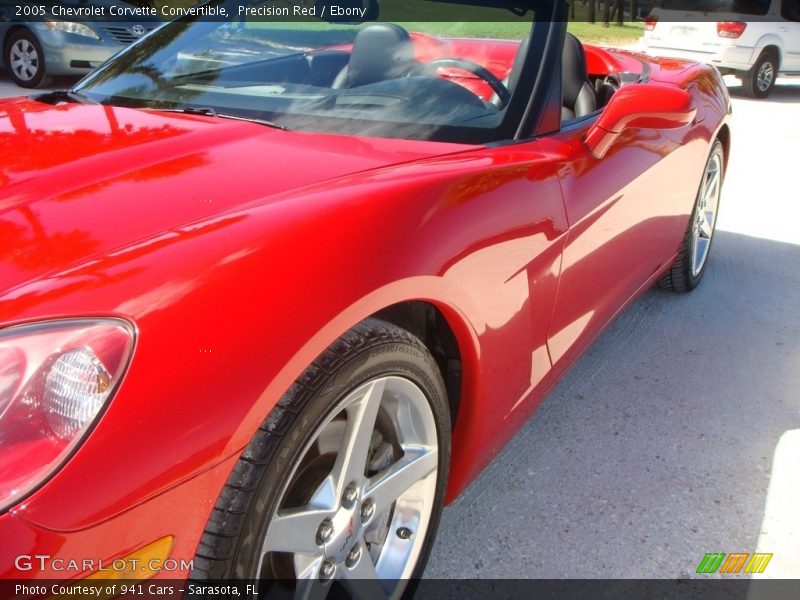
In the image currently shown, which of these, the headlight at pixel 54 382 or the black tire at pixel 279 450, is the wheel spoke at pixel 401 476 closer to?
the black tire at pixel 279 450

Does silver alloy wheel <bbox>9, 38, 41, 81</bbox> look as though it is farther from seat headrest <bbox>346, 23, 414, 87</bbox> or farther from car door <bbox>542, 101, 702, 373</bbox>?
car door <bbox>542, 101, 702, 373</bbox>

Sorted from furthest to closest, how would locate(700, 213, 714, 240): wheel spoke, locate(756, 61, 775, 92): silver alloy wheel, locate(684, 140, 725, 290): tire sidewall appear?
locate(756, 61, 775, 92): silver alloy wheel
locate(700, 213, 714, 240): wheel spoke
locate(684, 140, 725, 290): tire sidewall

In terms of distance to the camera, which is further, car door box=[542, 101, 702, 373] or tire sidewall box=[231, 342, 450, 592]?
car door box=[542, 101, 702, 373]

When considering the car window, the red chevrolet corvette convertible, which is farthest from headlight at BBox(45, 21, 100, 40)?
the car window

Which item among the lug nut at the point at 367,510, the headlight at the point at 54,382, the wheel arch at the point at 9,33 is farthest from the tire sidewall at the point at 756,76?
the headlight at the point at 54,382

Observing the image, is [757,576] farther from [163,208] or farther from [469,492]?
[163,208]

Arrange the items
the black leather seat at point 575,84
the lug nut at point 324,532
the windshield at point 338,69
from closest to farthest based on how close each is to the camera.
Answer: the lug nut at point 324,532
the windshield at point 338,69
the black leather seat at point 575,84

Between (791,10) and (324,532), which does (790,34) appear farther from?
(324,532)

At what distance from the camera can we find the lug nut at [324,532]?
1.42 meters

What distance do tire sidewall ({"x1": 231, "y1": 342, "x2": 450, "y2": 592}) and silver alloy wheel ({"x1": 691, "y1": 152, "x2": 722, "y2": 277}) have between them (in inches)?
95.1

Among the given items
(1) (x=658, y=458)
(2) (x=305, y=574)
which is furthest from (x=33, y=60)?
(2) (x=305, y=574)

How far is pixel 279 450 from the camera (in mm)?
1212

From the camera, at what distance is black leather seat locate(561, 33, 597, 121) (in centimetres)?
291

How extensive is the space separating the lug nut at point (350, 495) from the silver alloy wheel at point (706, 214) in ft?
8.24
